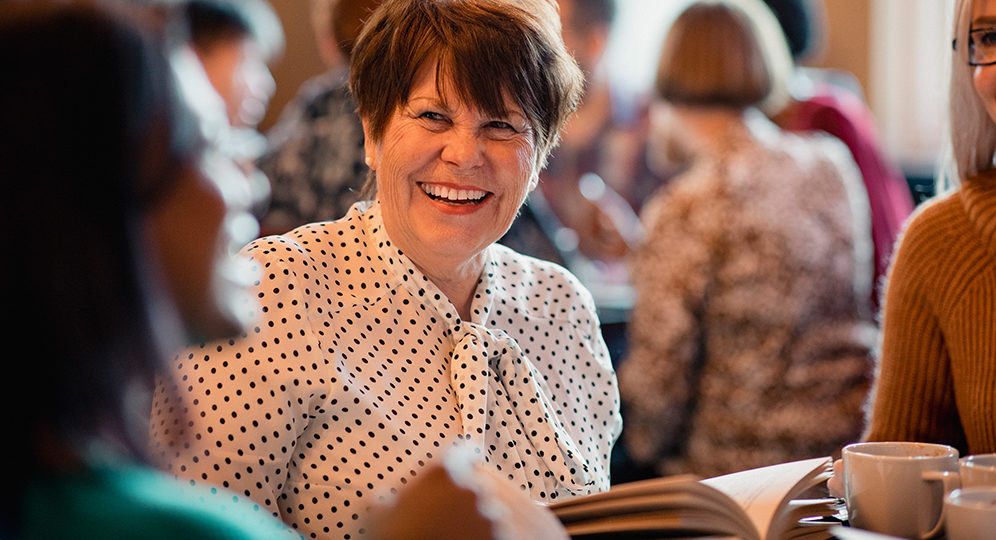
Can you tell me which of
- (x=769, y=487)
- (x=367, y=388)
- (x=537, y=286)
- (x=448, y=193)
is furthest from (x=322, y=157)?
(x=769, y=487)

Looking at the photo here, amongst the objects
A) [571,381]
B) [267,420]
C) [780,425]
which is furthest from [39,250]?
[780,425]

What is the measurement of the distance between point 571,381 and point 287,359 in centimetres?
43

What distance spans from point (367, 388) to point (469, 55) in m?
0.40

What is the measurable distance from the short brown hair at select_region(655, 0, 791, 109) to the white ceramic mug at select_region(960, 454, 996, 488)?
5.21 ft

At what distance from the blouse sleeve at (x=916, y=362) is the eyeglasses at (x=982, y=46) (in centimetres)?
24

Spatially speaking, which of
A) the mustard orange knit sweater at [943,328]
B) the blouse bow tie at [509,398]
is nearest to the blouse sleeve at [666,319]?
the mustard orange knit sweater at [943,328]

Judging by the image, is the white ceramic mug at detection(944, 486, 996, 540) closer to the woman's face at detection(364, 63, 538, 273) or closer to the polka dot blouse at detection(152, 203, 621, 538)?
the polka dot blouse at detection(152, 203, 621, 538)

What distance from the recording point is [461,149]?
48.5 inches

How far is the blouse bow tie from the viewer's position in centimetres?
122

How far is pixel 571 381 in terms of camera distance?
1.39 meters

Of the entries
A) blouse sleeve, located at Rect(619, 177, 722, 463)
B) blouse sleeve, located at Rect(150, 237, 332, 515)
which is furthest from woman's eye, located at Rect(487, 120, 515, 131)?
blouse sleeve, located at Rect(619, 177, 722, 463)

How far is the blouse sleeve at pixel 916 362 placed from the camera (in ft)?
4.70

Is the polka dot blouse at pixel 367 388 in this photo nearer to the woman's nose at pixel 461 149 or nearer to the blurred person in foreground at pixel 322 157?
the woman's nose at pixel 461 149

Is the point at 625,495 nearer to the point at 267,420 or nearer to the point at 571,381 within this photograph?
the point at 267,420
